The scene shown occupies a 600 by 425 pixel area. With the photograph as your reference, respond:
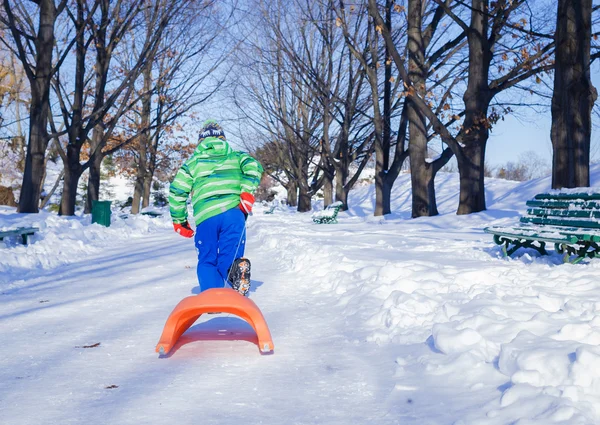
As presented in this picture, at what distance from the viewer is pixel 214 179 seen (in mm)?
5477

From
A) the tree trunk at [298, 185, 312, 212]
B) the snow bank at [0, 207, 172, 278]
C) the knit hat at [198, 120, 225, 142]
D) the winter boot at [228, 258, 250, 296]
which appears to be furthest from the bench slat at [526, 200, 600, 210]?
the tree trunk at [298, 185, 312, 212]

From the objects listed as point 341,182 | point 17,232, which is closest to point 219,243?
point 17,232

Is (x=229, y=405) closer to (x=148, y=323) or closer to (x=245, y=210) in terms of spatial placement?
(x=148, y=323)

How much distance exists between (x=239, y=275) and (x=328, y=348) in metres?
1.49

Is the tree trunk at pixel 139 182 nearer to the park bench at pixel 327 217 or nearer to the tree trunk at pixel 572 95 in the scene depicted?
the park bench at pixel 327 217

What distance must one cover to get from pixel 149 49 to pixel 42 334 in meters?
14.8

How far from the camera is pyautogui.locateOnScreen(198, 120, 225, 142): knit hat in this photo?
5602mm

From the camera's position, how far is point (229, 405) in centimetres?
301

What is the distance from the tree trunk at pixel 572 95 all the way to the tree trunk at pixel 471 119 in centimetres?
381

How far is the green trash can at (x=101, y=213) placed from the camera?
1727 centimetres

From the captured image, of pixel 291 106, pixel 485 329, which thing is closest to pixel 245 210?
pixel 485 329

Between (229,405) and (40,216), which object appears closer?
(229,405)

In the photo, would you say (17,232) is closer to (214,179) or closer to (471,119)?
(214,179)

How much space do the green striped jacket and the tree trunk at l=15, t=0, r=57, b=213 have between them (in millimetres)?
11972
